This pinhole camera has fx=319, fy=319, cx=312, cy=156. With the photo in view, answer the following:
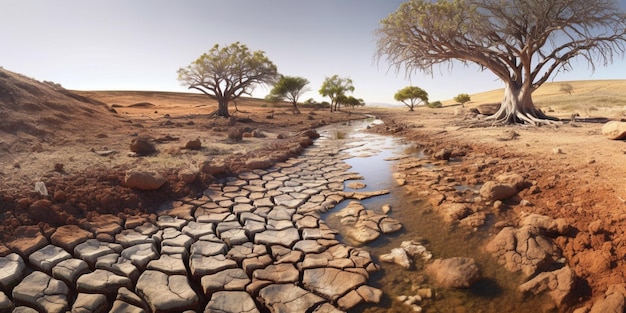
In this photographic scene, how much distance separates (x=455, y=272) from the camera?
9.29ft

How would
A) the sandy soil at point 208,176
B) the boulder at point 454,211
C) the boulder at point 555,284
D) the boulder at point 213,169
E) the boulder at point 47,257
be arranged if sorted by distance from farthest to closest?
the boulder at point 213,169 → the boulder at point 454,211 → the sandy soil at point 208,176 → the boulder at point 47,257 → the boulder at point 555,284

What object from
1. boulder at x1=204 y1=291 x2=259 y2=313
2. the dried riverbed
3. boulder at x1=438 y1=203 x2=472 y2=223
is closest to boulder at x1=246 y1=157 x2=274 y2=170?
the dried riverbed

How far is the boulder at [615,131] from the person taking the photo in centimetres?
660

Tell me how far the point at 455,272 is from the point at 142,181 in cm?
427

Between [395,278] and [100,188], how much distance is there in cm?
412

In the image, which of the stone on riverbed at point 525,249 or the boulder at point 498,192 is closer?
the stone on riverbed at point 525,249

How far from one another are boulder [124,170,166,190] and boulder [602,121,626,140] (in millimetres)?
8931

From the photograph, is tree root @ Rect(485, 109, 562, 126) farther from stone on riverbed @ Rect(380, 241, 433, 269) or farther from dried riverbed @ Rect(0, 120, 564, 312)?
stone on riverbed @ Rect(380, 241, 433, 269)

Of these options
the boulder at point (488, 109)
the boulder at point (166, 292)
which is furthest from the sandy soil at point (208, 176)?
the boulder at point (488, 109)

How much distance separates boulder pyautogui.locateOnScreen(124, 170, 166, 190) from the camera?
466cm

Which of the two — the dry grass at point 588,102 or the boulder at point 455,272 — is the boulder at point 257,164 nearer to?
the boulder at point 455,272

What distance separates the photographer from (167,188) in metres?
4.96

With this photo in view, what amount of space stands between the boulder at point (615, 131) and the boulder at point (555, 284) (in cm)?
588

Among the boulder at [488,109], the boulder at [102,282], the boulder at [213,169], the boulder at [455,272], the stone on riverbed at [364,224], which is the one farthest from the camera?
the boulder at [488,109]
